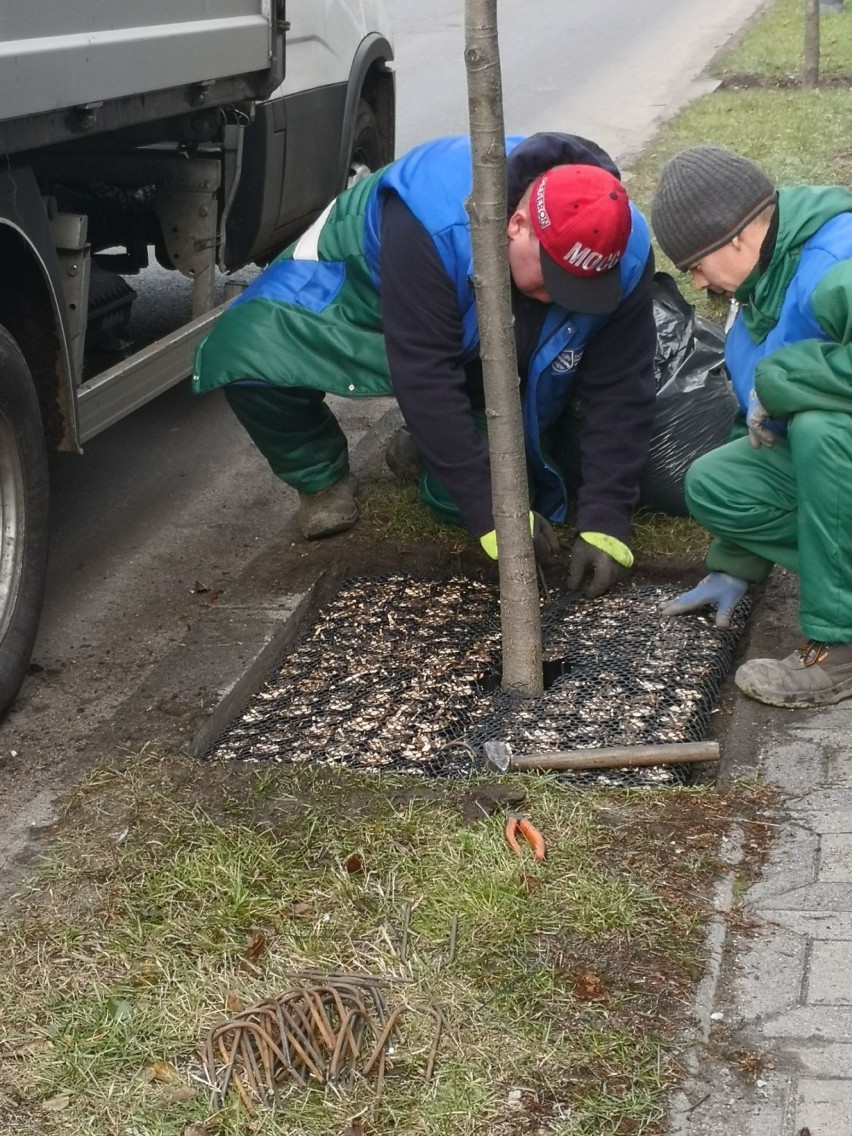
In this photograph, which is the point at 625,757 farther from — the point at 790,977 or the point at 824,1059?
the point at 824,1059

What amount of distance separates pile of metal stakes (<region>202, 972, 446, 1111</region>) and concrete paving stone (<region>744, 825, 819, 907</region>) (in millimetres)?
706

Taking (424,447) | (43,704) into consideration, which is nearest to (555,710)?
(424,447)

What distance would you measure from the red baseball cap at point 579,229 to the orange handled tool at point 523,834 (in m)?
1.26

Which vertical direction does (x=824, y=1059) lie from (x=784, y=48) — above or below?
below

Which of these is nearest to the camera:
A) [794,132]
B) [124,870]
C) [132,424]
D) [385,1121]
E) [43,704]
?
[385,1121]

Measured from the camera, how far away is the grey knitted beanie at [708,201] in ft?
10.4

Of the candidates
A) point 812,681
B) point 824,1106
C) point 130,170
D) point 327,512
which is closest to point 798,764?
point 812,681

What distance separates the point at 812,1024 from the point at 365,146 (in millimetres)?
4678

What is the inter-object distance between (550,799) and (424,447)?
3.65 ft

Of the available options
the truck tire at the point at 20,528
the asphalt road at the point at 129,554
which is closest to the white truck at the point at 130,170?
the truck tire at the point at 20,528

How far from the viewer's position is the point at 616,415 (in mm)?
4047

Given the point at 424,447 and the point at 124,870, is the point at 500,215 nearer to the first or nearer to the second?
the point at 424,447

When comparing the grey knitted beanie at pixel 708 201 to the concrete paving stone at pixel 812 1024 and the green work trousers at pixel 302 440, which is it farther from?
the concrete paving stone at pixel 812 1024

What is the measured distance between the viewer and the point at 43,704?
381cm
